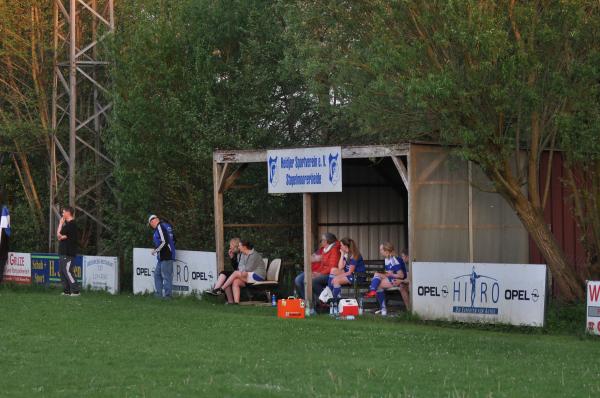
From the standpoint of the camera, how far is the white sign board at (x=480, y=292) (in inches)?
730

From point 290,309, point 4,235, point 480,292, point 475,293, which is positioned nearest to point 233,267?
point 290,309

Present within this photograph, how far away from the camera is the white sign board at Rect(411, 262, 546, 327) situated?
18.5m

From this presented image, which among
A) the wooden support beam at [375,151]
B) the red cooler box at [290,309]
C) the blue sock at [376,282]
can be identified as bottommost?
the red cooler box at [290,309]

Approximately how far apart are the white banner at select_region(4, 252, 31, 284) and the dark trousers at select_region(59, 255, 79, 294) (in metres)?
3.92

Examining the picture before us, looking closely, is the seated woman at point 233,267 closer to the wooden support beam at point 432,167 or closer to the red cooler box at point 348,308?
the red cooler box at point 348,308

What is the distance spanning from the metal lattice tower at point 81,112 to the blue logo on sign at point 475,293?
13747 millimetres

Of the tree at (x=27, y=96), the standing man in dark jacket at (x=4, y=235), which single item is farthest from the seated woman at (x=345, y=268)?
the tree at (x=27, y=96)

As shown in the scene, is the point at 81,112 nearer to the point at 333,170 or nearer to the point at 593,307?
the point at 333,170

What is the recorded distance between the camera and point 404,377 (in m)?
12.6

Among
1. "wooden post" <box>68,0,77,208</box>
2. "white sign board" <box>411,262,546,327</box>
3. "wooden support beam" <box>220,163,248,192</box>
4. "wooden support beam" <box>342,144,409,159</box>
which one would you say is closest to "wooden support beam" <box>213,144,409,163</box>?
"wooden support beam" <box>342,144,409,159</box>

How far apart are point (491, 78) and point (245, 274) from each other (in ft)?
22.9

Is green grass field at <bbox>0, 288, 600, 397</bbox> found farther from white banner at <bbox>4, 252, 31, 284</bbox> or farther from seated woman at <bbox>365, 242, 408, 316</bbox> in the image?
white banner at <bbox>4, 252, 31, 284</bbox>

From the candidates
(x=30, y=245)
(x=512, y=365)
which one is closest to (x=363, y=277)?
(x=512, y=365)

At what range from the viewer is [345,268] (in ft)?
72.4
